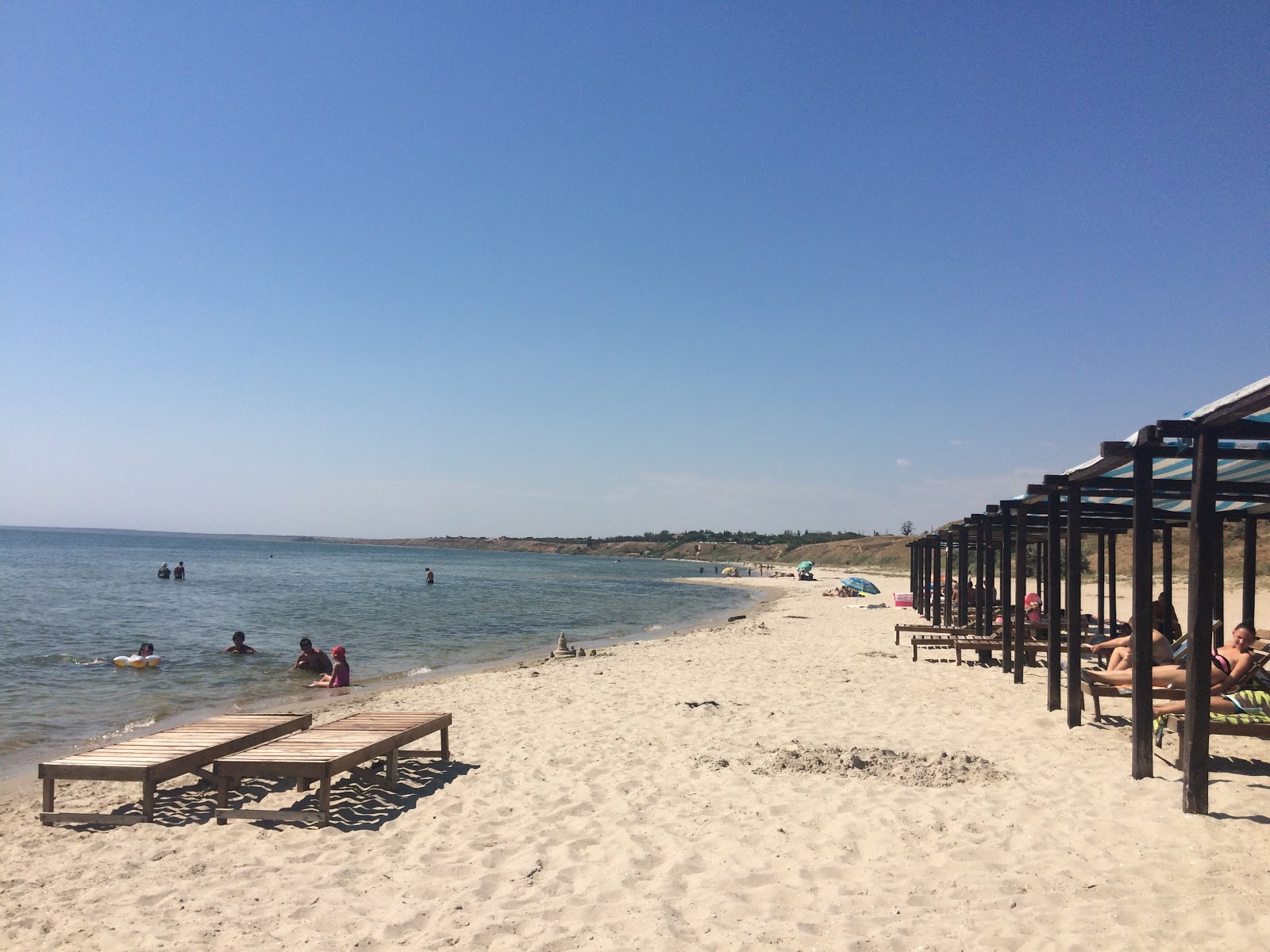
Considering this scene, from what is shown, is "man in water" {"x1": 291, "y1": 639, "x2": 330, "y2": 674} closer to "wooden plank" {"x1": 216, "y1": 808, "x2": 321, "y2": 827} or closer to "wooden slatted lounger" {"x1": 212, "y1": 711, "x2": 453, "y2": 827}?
"wooden slatted lounger" {"x1": 212, "y1": 711, "x2": 453, "y2": 827}

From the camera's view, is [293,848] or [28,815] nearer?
[293,848]

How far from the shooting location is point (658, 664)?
15141 mm

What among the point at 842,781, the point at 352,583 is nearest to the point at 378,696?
the point at 842,781

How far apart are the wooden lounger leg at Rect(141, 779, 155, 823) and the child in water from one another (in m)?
8.76

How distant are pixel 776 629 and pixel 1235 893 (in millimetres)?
18944

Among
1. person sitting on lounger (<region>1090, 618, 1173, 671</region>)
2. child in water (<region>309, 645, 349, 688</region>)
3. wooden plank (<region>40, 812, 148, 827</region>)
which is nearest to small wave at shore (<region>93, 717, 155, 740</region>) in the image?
child in water (<region>309, 645, 349, 688</region>)

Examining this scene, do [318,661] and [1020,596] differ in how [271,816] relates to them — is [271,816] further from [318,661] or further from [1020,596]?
[318,661]

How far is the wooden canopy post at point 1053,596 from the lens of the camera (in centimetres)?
905

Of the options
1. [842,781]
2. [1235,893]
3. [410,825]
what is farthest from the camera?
[842,781]

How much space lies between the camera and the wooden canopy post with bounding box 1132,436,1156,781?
639 centimetres

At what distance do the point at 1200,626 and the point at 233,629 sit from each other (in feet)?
86.3

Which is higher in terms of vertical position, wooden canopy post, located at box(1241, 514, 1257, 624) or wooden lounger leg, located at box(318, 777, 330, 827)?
wooden canopy post, located at box(1241, 514, 1257, 624)

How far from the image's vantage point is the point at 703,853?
5273 millimetres

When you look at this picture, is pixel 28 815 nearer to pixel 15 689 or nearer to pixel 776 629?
pixel 15 689
